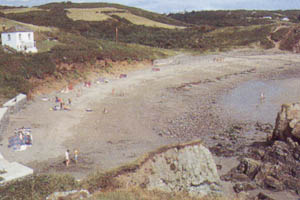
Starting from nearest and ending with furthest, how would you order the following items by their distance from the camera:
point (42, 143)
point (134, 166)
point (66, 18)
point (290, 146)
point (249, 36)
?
point (134, 166) < point (290, 146) < point (42, 143) < point (249, 36) < point (66, 18)

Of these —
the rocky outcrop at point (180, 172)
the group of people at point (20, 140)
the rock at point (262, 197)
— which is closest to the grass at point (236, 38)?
the group of people at point (20, 140)

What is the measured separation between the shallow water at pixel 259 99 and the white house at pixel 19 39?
22.7 metres

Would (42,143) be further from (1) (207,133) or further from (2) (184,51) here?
(2) (184,51)

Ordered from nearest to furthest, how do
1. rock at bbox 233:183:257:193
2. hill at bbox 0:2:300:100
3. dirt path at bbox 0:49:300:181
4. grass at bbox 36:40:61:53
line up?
1. rock at bbox 233:183:257:193
2. dirt path at bbox 0:49:300:181
3. hill at bbox 0:2:300:100
4. grass at bbox 36:40:61:53

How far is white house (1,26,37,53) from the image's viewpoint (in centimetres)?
3962

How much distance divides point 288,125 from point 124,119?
34.5 ft

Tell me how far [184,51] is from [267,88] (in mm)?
25798

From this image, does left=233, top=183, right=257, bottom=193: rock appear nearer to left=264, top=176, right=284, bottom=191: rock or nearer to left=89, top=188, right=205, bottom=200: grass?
left=264, top=176, right=284, bottom=191: rock

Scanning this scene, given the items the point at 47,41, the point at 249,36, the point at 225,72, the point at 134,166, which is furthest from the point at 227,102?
the point at 249,36

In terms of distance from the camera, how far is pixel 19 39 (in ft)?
131

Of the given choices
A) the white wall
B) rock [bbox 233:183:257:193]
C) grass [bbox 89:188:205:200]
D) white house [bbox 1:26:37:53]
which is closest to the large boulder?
rock [bbox 233:183:257:193]

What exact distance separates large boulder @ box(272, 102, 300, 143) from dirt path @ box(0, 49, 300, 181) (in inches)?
149

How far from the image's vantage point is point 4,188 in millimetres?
10633

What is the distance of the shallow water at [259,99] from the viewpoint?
26094 mm
